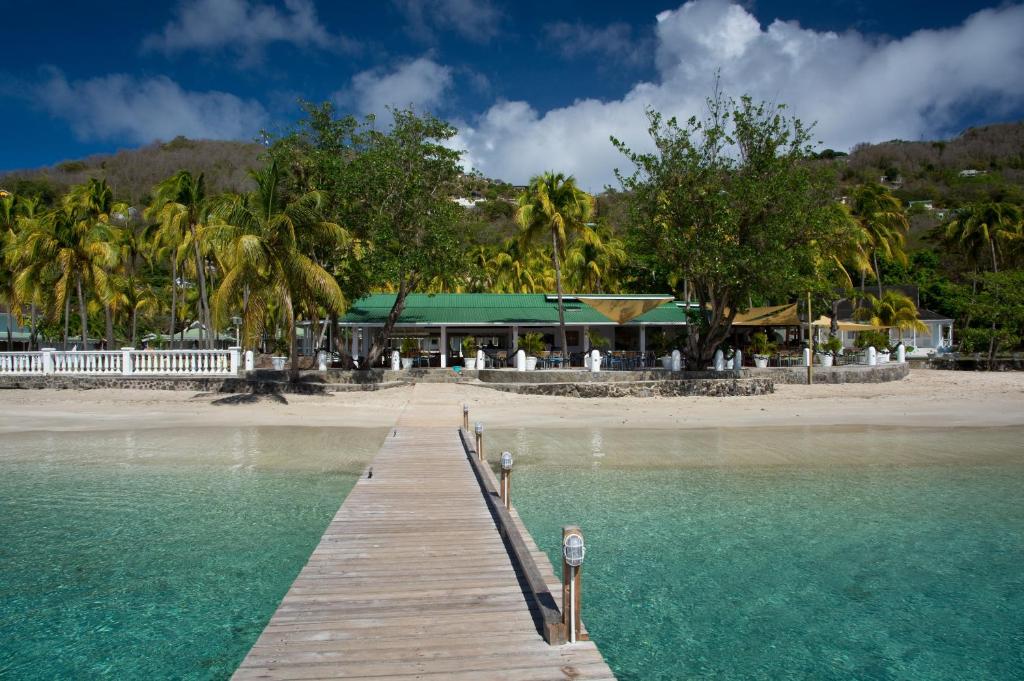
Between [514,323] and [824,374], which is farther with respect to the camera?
[514,323]

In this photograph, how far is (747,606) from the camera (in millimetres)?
7023

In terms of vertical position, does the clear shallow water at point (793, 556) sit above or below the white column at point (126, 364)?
below

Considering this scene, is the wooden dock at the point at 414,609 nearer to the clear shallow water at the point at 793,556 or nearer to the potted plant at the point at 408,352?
the clear shallow water at the point at 793,556

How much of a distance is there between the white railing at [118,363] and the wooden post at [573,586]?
21555mm

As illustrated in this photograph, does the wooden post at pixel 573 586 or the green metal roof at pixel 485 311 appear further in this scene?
the green metal roof at pixel 485 311

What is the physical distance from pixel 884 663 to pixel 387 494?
20.0 ft

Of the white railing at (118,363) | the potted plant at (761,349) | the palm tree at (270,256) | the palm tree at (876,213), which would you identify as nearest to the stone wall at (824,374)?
the potted plant at (761,349)

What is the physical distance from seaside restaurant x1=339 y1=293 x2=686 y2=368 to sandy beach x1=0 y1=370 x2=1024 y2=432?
6.25 meters

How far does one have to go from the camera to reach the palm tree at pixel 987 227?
151ft

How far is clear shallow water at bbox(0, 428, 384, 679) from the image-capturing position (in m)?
6.03

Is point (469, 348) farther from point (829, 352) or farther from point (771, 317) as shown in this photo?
point (829, 352)

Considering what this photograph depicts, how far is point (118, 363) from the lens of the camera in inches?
942

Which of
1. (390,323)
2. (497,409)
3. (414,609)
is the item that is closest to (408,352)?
(390,323)

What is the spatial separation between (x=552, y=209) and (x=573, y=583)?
88.3 feet
